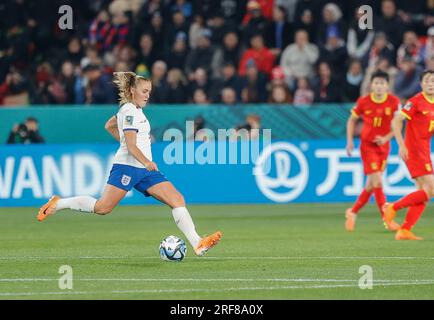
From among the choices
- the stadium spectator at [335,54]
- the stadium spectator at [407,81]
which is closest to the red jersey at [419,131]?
the stadium spectator at [407,81]

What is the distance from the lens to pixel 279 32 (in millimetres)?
24688

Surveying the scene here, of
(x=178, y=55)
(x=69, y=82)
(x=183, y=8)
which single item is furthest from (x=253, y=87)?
(x=69, y=82)

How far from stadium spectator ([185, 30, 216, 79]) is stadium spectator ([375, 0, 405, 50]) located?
128 inches

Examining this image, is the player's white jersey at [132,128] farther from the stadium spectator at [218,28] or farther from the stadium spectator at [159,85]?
the stadium spectator at [218,28]

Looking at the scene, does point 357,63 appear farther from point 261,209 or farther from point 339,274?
point 339,274

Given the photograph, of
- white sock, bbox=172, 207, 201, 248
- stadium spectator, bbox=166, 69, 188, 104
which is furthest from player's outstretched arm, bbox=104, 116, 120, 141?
stadium spectator, bbox=166, 69, 188, 104

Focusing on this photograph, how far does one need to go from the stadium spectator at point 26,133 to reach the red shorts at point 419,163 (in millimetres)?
8785

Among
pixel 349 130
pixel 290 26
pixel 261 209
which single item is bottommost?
pixel 261 209

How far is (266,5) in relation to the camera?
83.6 feet

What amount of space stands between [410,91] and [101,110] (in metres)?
5.51

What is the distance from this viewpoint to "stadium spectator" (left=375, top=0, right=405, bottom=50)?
24328 mm

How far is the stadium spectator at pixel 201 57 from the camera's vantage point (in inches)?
962

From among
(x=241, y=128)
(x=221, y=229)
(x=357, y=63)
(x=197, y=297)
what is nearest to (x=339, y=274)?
(x=197, y=297)

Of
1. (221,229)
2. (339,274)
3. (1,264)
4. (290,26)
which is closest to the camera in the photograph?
(339,274)
